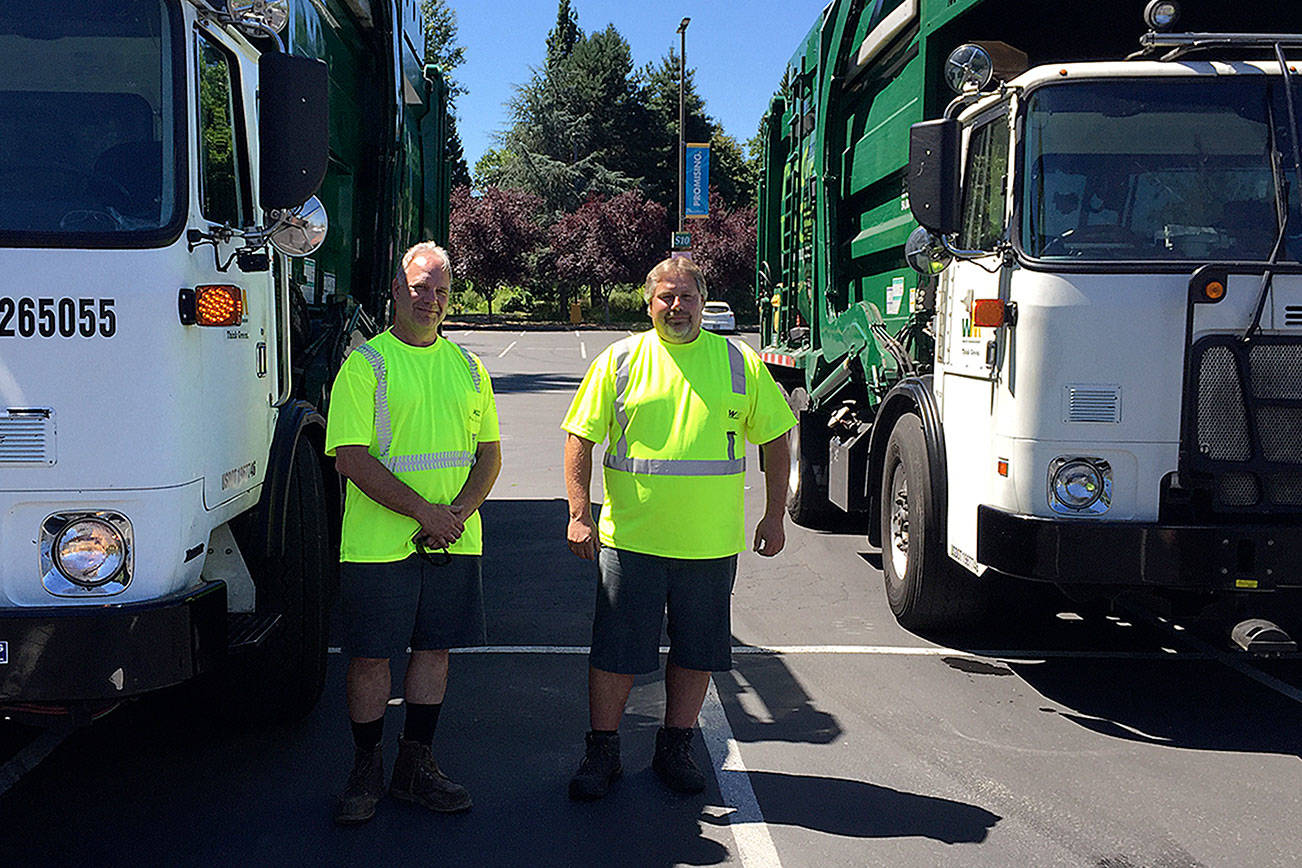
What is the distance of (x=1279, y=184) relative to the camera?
195 inches

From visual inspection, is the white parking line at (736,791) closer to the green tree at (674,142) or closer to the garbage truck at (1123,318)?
the garbage truck at (1123,318)

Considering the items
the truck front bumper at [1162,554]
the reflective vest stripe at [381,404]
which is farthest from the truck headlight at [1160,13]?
the reflective vest stripe at [381,404]

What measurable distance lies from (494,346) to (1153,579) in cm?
3329

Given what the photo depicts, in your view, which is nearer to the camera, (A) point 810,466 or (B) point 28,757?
(B) point 28,757

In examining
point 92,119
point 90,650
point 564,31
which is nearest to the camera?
point 90,650

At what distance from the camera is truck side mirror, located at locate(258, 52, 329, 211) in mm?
3844

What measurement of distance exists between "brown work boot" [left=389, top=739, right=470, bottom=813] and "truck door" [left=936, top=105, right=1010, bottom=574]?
242 centimetres

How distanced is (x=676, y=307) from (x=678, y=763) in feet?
5.08

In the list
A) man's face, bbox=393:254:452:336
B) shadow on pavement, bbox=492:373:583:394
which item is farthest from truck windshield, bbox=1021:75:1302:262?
shadow on pavement, bbox=492:373:583:394

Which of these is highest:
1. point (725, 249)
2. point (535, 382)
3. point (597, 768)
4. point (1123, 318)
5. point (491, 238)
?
point (491, 238)

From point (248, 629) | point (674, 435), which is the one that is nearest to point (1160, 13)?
point (674, 435)

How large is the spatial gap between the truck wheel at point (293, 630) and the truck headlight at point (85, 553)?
0.91 meters

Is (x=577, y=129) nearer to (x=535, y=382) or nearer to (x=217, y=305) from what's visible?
(x=535, y=382)

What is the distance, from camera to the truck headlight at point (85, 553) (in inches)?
133
